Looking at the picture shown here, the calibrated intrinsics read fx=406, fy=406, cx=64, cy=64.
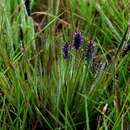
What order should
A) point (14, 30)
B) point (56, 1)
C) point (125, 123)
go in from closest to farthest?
point (125, 123) → point (56, 1) → point (14, 30)

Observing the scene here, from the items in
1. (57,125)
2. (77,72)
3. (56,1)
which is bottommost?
(57,125)

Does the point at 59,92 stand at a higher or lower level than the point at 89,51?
lower

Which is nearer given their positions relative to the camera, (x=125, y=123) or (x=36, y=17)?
(x=125, y=123)

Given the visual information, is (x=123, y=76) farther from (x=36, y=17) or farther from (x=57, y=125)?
(x=36, y=17)

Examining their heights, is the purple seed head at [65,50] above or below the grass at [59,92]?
above

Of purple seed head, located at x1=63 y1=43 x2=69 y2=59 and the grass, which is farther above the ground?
purple seed head, located at x1=63 y1=43 x2=69 y2=59

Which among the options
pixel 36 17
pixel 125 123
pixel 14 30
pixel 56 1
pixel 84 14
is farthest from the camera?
pixel 36 17

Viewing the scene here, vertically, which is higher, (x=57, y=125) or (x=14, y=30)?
(x=14, y=30)

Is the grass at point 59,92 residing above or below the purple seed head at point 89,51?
below

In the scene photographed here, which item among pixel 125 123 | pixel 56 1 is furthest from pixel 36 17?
pixel 125 123

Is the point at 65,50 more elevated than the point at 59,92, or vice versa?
the point at 65,50
